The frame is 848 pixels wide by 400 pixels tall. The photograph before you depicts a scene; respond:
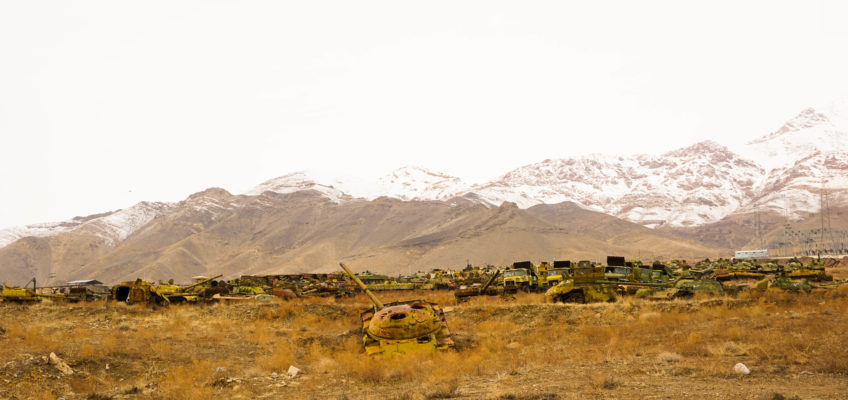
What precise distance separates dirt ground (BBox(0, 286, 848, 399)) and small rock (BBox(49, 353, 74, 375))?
11 centimetres

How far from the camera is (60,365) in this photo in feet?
44.7

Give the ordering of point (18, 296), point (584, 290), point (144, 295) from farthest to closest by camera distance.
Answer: point (18, 296) → point (144, 295) → point (584, 290)

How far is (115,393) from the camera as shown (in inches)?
505

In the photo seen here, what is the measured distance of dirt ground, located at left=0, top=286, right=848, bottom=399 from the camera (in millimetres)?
10922

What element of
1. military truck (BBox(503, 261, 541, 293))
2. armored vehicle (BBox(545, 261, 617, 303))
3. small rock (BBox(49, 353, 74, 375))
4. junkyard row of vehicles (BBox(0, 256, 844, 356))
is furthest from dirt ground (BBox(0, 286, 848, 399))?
military truck (BBox(503, 261, 541, 293))

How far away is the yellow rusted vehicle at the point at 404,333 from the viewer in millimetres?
15984

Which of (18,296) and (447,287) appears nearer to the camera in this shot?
(18,296)

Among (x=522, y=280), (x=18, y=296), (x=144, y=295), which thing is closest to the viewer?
(x=144, y=295)

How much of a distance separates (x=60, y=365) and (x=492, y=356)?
33.5 ft

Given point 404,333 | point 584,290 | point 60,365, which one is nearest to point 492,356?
point 404,333

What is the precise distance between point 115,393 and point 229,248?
14085 cm

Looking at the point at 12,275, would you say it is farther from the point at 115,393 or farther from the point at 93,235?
the point at 115,393

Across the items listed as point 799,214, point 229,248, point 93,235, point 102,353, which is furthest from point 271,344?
point 799,214

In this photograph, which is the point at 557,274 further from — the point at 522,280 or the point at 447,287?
the point at 447,287
